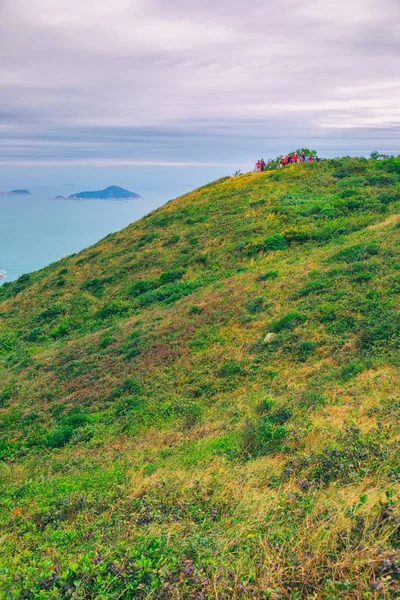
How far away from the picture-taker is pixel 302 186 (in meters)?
32.7

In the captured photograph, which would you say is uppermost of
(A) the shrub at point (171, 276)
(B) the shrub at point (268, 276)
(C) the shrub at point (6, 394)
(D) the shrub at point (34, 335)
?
(B) the shrub at point (268, 276)

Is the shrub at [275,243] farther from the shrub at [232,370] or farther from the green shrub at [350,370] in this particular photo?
the green shrub at [350,370]

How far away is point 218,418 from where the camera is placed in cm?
1020

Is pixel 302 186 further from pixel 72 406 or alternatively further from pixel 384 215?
pixel 72 406

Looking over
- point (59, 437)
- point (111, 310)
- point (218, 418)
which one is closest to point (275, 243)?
point (111, 310)

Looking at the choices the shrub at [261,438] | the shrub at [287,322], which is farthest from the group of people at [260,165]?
the shrub at [261,438]

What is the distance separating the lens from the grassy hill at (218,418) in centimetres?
387

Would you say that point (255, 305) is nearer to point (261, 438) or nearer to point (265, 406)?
point (265, 406)

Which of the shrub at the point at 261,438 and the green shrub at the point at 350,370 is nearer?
the shrub at the point at 261,438

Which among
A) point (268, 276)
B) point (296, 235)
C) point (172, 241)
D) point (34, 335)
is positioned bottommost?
point (34, 335)

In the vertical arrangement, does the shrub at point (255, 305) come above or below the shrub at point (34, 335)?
above

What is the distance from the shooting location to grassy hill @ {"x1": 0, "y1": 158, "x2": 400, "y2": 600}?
3873 mm

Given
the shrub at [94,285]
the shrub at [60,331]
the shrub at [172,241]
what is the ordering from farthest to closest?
the shrub at [172,241] < the shrub at [94,285] < the shrub at [60,331]

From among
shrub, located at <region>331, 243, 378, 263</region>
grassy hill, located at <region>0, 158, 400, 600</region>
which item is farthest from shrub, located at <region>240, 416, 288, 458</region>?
shrub, located at <region>331, 243, 378, 263</region>
